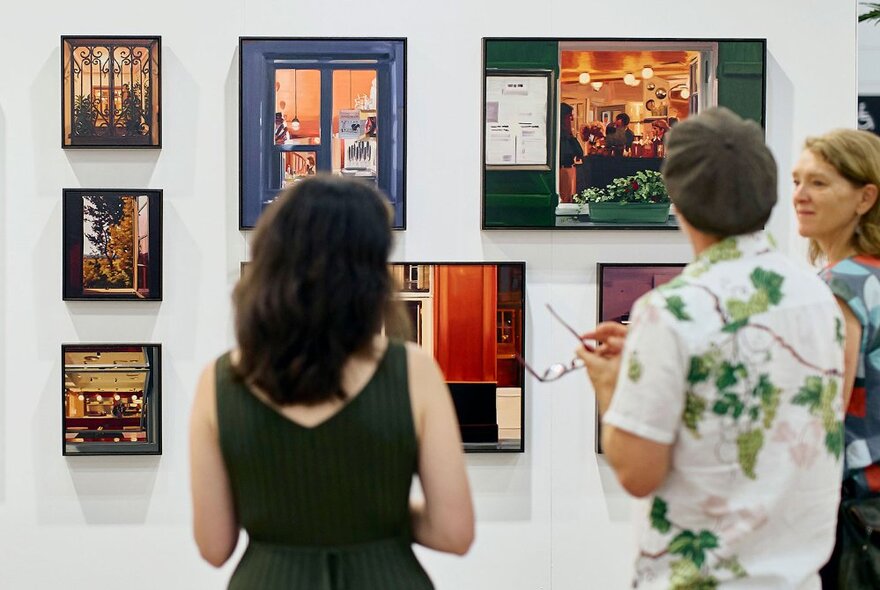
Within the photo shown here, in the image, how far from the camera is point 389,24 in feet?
10.1

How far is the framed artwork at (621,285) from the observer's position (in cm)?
309

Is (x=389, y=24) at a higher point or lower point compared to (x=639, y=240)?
higher

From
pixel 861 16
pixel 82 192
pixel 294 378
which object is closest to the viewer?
pixel 294 378

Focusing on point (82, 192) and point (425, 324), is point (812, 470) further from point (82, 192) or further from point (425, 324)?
point (82, 192)

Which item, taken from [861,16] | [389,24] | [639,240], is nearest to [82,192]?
[389,24]

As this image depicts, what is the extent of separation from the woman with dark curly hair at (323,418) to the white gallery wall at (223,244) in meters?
1.62

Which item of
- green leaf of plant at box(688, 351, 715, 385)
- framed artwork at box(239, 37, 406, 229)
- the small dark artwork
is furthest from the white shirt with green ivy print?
the small dark artwork

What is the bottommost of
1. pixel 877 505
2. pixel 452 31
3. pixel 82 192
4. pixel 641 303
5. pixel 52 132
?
pixel 877 505

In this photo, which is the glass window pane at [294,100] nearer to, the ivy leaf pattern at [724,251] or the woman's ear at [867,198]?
the woman's ear at [867,198]

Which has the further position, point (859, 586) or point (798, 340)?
point (859, 586)

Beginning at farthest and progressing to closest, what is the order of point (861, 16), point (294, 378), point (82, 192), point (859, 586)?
point (861, 16) → point (82, 192) → point (859, 586) → point (294, 378)

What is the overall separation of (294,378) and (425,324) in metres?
1.67

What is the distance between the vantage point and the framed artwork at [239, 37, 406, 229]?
9.96 ft

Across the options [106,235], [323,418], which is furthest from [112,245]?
[323,418]
